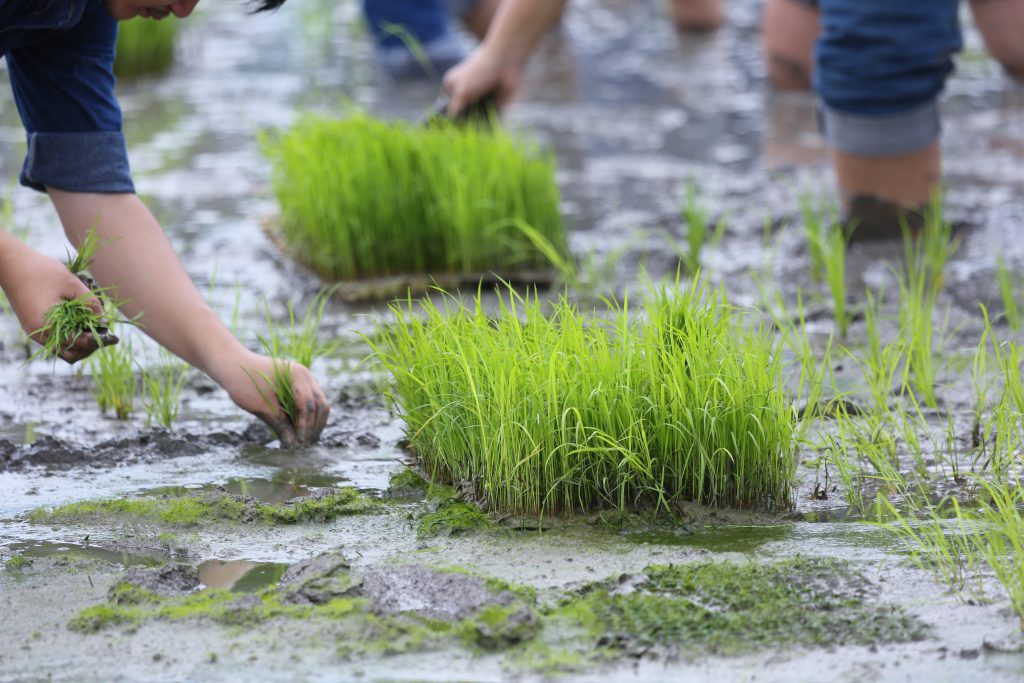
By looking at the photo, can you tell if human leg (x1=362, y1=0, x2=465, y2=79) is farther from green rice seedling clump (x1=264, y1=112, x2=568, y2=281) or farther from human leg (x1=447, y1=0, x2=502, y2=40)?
green rice seedling clump (x1=264, y1=112, x2=568, y2=281)

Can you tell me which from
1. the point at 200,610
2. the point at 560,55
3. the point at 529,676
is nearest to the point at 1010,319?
the point at 529,676

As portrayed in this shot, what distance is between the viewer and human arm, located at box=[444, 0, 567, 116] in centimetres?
404

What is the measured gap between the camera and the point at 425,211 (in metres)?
3.74

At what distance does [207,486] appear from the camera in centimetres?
245

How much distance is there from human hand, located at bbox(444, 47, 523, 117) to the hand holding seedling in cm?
220

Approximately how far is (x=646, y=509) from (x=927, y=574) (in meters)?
0.47

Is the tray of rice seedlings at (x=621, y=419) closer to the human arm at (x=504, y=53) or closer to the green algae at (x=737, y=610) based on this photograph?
the green algae at (x=737, y=610)

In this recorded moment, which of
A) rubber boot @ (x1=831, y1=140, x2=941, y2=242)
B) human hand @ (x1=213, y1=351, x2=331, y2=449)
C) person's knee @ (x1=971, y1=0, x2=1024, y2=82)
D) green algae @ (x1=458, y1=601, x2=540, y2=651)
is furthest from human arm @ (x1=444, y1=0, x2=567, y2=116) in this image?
green algae @ (x1=458, y1=601, x2=540, y2=651)

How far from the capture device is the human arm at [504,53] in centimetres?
404

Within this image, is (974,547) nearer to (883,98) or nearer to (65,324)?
(65,324)

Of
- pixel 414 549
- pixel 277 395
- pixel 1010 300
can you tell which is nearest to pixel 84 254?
pixel 277 395

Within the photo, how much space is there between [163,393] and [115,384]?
0.11 metres

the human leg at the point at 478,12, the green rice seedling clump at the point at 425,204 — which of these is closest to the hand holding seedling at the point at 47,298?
the green rice seedling clump at the point at 425,204

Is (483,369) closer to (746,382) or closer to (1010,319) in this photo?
(746,382)
